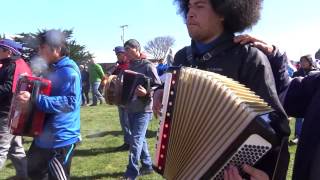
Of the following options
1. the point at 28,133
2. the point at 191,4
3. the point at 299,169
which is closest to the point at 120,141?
the point at 28,133

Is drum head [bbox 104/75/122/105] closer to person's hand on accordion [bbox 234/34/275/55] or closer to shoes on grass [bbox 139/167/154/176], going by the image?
shoes on grass [bbox 139/167/154/176]

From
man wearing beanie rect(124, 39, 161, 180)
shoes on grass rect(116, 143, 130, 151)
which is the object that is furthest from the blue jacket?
shoes on grass rect(116, 143, 130, 151)

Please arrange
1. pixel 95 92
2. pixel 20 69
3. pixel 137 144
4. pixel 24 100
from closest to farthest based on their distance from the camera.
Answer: pixel 24 100, pixel 20 69, pixel 137 144, pixel 95 92

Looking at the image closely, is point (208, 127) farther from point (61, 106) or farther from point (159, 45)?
point (159, 45)

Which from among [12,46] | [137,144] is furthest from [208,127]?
[12,46]

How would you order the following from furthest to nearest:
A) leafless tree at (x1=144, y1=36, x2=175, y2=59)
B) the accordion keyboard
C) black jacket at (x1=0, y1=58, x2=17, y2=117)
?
leafless tree at (x1=144, y1=36, x2=175, y2=59), black jacket at (x1=0, y1=58, x2=17, y2=117), the accordion keyboard

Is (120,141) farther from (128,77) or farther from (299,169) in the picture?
(299,169)

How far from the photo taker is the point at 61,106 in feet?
16.1

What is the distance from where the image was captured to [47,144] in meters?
4.88

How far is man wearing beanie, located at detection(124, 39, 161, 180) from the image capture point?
6.79 m

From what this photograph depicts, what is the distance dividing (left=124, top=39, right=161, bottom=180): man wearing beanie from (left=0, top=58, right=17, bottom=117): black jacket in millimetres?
1744

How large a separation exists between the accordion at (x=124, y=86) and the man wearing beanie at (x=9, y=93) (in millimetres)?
1243

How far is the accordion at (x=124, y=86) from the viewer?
6684 millimetres

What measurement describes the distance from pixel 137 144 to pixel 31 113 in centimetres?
227
